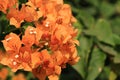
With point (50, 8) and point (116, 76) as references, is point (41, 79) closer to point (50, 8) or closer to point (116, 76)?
point (50, 8)

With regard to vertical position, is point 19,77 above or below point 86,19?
below

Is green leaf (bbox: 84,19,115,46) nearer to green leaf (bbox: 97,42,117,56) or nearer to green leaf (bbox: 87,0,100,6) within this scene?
green leaf (bbox: 97,42,117,56)

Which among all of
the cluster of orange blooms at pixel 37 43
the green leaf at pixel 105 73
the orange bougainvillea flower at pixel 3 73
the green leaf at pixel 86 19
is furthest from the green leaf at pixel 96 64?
the orange bougainvillea flower at pixel 3 73

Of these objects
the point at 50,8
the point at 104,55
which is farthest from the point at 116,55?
the point at 50,8

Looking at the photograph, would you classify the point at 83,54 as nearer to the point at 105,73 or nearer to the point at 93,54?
the point at 93,54

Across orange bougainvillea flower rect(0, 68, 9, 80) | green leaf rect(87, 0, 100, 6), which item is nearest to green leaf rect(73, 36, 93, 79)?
orange bougainvillea flower rect(0, 68, 9, 80)

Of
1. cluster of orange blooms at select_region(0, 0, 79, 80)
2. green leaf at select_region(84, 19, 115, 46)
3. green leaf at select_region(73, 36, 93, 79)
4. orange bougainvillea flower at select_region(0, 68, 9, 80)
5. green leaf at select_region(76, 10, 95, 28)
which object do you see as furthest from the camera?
orange bougainvillea flower at select_region(0, 68, 9, 80)

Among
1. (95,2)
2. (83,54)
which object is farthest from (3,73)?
(95,2)
